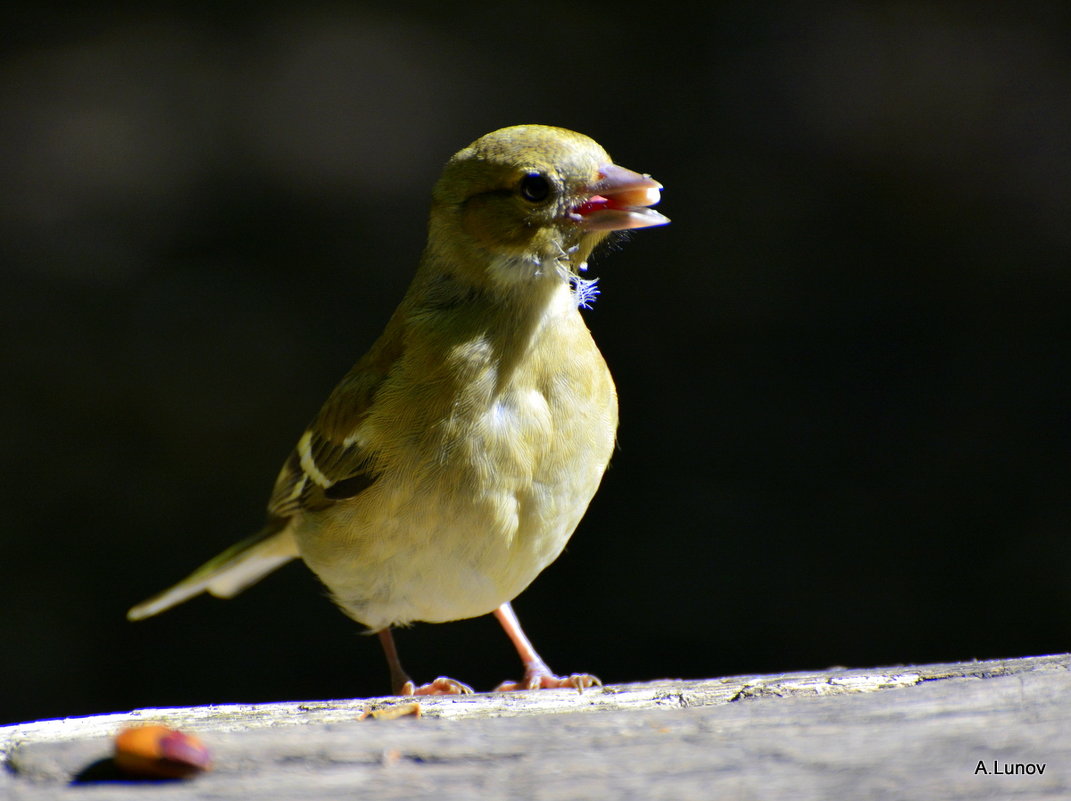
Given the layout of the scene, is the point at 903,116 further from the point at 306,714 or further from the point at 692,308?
the point at 306,714

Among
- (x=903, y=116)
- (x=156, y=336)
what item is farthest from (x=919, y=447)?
(x=156, y=336)

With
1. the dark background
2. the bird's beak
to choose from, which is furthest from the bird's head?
the dark background

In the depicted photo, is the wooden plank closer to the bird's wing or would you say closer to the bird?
the bird

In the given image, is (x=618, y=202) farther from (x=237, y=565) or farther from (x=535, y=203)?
(x=237, y=565)

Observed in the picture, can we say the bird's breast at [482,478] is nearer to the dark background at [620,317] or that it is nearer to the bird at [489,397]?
the bird at [489,397]

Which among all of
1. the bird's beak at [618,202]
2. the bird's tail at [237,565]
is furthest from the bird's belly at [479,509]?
the bird's tail at [237,565]

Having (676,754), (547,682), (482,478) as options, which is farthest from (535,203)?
(676,754)
